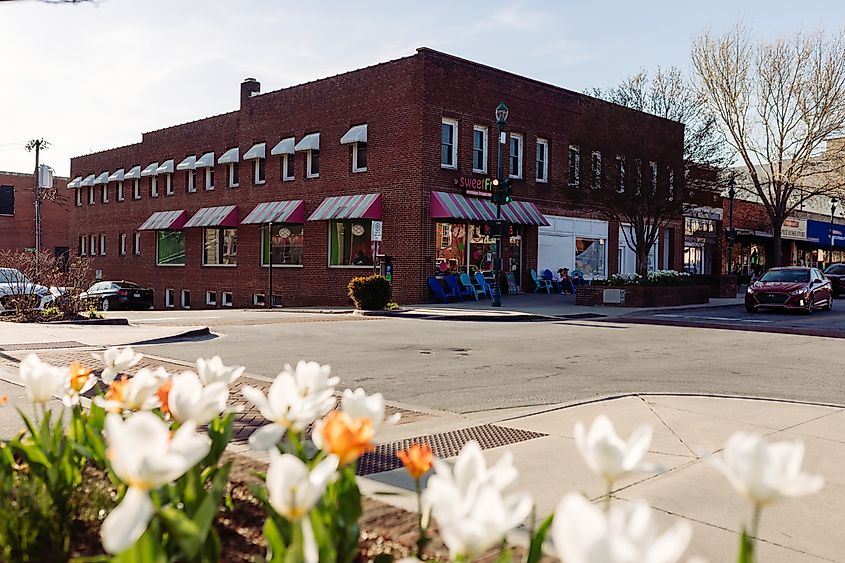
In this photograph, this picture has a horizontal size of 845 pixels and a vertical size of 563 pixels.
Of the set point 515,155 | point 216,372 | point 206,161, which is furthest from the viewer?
point 206,161

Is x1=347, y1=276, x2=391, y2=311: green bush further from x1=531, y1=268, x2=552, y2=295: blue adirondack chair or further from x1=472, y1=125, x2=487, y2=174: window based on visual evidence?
x1=531, y1=268, x2=552, y2=295: blue adirondack chair

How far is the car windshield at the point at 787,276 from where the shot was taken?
85.4 ft

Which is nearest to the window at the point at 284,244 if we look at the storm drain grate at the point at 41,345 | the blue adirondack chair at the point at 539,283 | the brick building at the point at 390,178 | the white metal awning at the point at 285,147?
the brick building at the point at 390,178

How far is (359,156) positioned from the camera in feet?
102

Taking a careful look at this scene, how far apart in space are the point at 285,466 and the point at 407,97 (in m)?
28.0

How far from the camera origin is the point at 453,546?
67.4 inches

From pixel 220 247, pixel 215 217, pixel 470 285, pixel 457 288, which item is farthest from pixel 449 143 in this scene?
pixel 220 247

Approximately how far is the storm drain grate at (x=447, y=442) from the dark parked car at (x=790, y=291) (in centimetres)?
2146

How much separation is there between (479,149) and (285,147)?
8642 mm

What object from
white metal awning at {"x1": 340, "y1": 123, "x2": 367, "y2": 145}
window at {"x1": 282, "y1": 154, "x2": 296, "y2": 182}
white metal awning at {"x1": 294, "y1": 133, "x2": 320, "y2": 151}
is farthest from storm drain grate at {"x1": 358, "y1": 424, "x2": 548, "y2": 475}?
window at {"x1": 282, "y1": 154, "x2": 296, "y2": 182}

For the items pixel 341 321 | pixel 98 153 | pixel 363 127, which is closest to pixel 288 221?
pixel 363 127

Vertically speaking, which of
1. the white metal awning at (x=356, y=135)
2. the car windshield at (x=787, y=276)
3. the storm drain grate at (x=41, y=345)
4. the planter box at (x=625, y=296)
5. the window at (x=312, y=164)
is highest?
the white metal awning at (x=356, y=135)

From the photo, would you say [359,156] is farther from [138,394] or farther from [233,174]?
[138,394]

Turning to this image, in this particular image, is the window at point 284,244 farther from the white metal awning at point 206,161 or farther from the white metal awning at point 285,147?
the white metal awning at point 206,161
